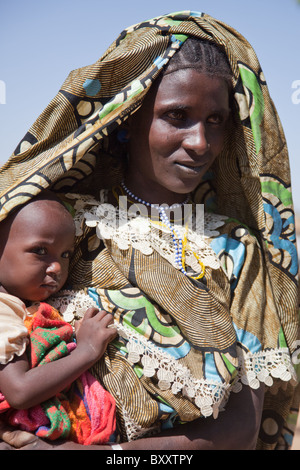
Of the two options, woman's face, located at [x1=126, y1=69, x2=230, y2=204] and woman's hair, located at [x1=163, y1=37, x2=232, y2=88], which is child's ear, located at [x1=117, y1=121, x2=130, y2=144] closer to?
woman's face, located at [x1=126, y1=69, x2=230, y2=204]

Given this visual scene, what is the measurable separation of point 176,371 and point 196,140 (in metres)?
0.89

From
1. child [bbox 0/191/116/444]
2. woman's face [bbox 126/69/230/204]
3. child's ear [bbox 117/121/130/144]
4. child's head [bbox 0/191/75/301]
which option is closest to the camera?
child [bbox 0/191/116/444]

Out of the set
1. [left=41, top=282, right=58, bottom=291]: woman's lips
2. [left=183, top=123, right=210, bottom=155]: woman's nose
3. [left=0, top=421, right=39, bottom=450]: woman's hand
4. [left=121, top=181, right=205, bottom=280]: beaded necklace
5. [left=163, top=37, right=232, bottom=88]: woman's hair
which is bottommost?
[left=0, top=421, right=39, bottom=450]: woman's hand

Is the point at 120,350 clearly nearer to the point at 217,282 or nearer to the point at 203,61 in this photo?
the point at 217,282

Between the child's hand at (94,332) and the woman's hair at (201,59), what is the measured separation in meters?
1.00

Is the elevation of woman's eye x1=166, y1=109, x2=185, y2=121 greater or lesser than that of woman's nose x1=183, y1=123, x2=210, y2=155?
greater

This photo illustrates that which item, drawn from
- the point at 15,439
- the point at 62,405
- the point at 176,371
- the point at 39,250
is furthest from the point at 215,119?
the point at 15,439

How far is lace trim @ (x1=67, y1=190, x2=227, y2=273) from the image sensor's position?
2203 mm

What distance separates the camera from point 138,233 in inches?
88.3

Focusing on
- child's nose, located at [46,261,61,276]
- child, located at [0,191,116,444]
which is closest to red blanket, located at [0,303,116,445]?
child, located at [0,191,116,444]

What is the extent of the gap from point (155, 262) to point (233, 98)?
2.60ft

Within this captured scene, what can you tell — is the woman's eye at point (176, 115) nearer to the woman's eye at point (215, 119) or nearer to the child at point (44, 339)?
the woman's eye at point (215, 119)

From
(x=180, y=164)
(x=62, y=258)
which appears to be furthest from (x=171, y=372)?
(x=180, y=164)

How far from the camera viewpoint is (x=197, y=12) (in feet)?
7.73
